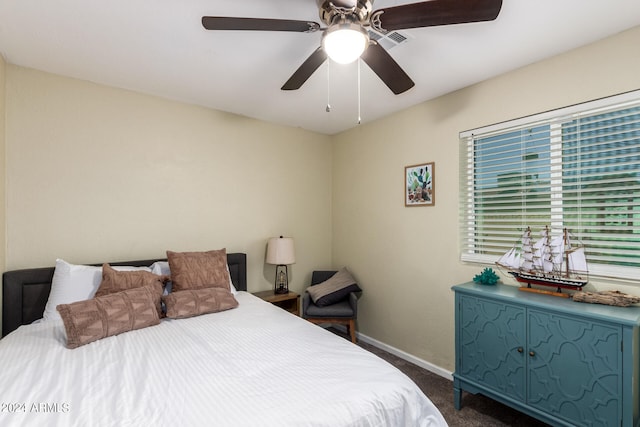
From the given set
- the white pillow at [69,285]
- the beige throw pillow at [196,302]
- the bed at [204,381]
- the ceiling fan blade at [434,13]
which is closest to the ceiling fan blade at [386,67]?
the ceiling fan blade at [434,13]

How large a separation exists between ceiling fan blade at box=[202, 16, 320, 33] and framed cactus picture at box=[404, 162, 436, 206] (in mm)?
1894

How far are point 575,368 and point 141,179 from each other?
3468mm

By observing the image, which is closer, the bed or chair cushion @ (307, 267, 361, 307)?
the bed

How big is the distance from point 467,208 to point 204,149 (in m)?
2.60

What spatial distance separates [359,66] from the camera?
229 centimetres

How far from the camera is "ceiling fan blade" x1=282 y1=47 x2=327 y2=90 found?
5.36 ft

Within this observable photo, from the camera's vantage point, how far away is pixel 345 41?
1.36 meters

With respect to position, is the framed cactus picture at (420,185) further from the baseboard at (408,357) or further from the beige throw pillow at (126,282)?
the beige throw pillow at (126,282)

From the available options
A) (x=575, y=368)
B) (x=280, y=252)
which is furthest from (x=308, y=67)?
(x=575, y=368)

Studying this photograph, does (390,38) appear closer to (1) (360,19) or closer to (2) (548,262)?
(1) (360,19)

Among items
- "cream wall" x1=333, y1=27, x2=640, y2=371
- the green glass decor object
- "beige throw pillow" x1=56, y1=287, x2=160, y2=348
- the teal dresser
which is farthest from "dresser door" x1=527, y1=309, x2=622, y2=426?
"beige throw pillow" x1=56, y1=287, x2=160, y2=348

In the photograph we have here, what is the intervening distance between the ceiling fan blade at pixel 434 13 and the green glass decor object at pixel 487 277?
5.84 ft

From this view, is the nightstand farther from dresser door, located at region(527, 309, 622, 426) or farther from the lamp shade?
dresser door, located at region(527, 309, 622, 426)

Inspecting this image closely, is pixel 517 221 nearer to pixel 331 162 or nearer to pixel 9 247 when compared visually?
pixel 331 162
